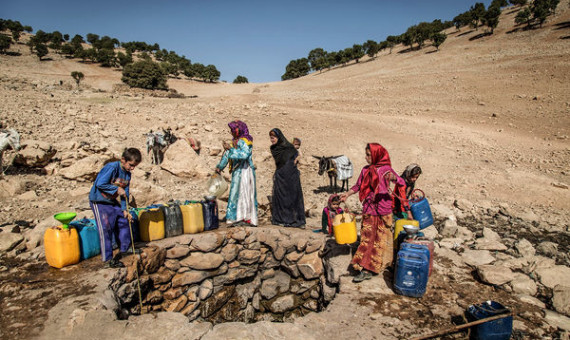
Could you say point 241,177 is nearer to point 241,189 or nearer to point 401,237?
point 241,189

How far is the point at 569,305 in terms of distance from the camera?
3.54 metres

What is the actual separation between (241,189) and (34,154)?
5664 mm

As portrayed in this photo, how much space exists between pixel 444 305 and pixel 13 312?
15.3ft

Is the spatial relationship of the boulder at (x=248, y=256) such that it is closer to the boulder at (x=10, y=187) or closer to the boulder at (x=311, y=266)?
the boulder at (x=311, y=266)

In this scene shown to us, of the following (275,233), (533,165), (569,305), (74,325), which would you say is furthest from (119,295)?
(533,165)

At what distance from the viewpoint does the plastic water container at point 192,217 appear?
15.5 feet

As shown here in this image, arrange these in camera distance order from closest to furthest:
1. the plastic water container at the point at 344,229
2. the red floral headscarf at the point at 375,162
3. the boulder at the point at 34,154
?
the red floral headscarf at the point at 375,162 < the plastic water container at the point at 344,229 < the boulder at the point at 34,154

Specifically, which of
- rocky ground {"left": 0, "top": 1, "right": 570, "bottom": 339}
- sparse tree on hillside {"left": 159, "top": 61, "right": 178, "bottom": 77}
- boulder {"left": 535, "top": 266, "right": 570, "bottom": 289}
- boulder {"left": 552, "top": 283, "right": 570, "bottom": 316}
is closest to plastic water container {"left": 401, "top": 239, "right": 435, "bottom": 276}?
rocky ground {"left": 0, "top": 1, "right": 570, "bottom": 339}

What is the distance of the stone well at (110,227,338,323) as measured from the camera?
Result: 4605 mm

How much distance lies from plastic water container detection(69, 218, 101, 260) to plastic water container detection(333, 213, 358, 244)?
10.7 feet

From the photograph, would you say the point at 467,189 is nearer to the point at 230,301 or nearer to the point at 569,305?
the point at 569,305

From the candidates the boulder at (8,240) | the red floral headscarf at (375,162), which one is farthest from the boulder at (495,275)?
the boulder at (8,240)

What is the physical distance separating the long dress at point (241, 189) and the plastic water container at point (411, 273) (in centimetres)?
242

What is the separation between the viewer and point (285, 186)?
16.8 ft
